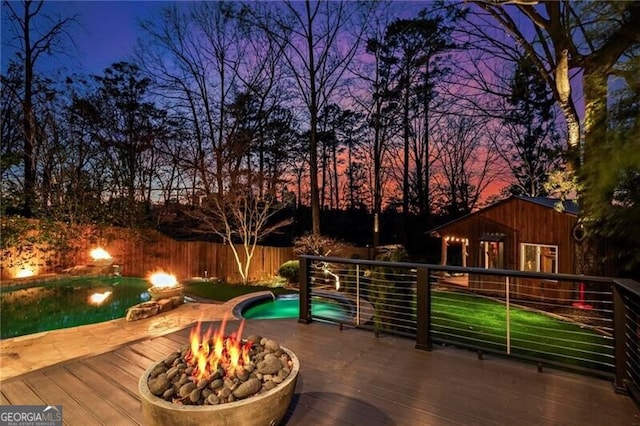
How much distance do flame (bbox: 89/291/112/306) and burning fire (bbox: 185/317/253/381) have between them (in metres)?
6.84

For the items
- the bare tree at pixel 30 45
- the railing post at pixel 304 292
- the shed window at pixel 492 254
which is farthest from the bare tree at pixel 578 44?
the bare tree at pixel 30 45

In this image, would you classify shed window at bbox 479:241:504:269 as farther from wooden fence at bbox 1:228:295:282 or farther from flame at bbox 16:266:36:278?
flame at bbox 16:266:36:278

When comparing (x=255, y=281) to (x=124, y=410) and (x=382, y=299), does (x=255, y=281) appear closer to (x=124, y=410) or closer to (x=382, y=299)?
(x=382, y=299)

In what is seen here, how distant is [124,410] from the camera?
2.20 metres

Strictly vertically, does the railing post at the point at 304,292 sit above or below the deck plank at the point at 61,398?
above

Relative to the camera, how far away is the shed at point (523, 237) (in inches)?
339

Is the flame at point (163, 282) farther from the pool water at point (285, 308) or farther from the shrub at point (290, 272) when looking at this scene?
the shrub at point (290, 272)

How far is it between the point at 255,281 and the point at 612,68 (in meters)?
9.03

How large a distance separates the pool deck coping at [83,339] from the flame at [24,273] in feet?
19.8

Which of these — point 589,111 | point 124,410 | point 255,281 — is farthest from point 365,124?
point 124,410

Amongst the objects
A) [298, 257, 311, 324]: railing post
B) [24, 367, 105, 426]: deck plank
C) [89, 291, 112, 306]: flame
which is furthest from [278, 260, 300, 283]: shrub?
[24, 367, 105, 426]: deck plank

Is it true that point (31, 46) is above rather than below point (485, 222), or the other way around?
above

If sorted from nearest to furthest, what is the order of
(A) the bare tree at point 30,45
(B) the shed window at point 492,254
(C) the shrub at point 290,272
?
(C) the shrub at point 290,272
(B) the shed window at point 492,254
(A) the bare tree at point 30,45

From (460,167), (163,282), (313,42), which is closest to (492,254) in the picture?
(460,167)
